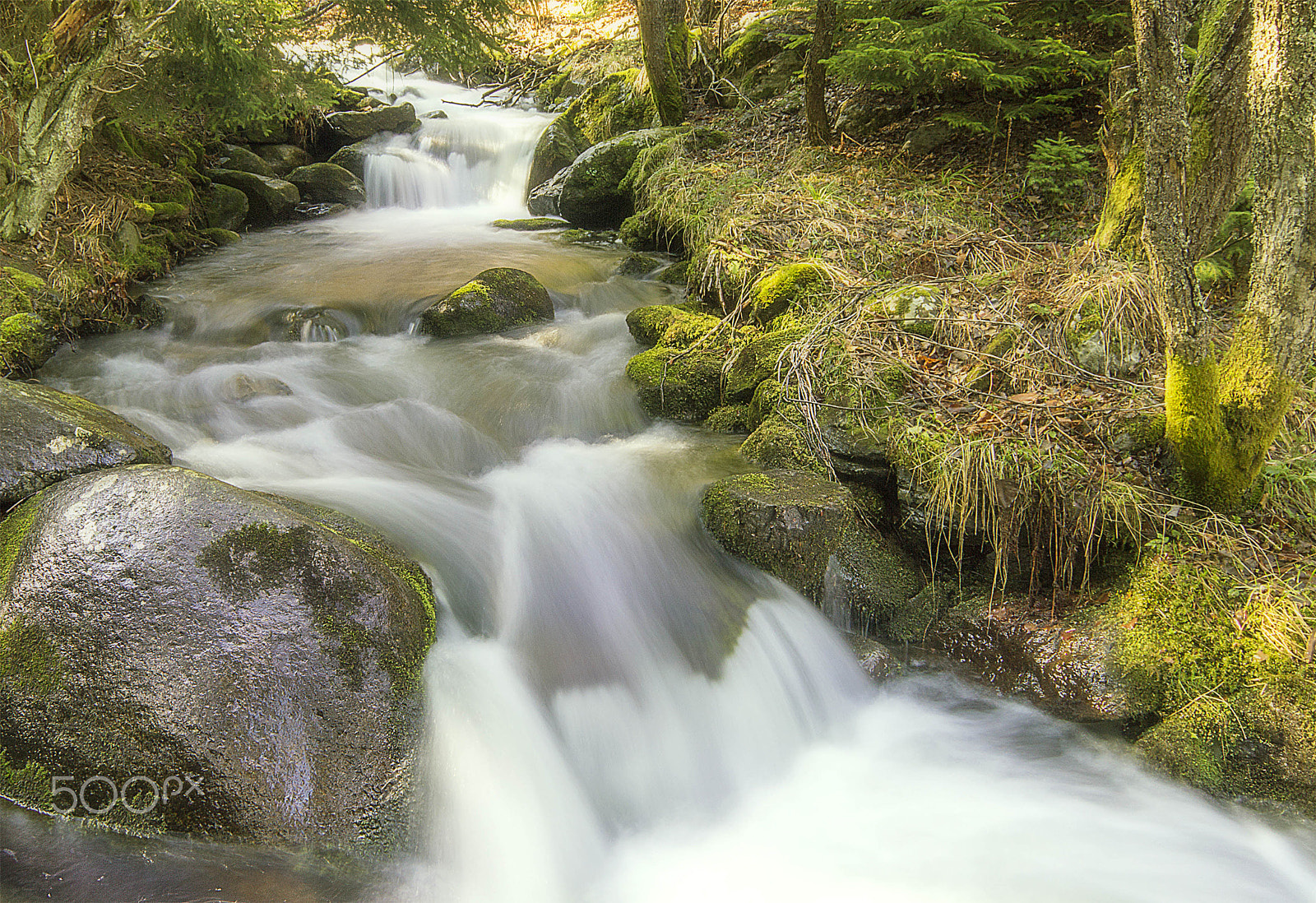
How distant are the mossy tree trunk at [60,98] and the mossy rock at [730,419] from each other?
17.0 feet

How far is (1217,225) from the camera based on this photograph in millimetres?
3371

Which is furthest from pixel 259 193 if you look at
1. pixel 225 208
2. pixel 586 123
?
pixel 586 123

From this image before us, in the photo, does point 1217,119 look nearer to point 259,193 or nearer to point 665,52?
point 665,52

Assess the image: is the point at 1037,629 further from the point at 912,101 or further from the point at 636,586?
the point at 912,101

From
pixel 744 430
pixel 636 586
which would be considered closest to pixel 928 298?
pixel 744 430

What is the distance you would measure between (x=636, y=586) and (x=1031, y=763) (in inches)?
77.5

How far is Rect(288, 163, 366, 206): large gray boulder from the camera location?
36.1ft

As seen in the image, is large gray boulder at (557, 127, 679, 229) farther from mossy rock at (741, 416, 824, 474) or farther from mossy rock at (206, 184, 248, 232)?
mossy rock at (741, 416, 824, 474)

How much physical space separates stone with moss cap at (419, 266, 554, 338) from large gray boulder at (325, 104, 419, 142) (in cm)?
751

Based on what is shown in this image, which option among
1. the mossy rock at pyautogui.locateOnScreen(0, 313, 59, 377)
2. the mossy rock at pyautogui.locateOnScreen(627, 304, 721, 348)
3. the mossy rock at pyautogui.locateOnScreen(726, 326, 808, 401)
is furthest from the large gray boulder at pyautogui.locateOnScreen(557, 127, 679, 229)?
the mossy rock at pyautogui.locateOnScreen(0, 313, 59, 377)

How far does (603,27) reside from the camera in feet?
47.8

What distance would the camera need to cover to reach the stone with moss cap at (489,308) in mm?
6391

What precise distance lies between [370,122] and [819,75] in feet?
27.7

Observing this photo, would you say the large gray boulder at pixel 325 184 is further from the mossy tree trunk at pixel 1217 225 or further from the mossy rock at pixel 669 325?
the mossy tree trunk at pixel 1217 225
